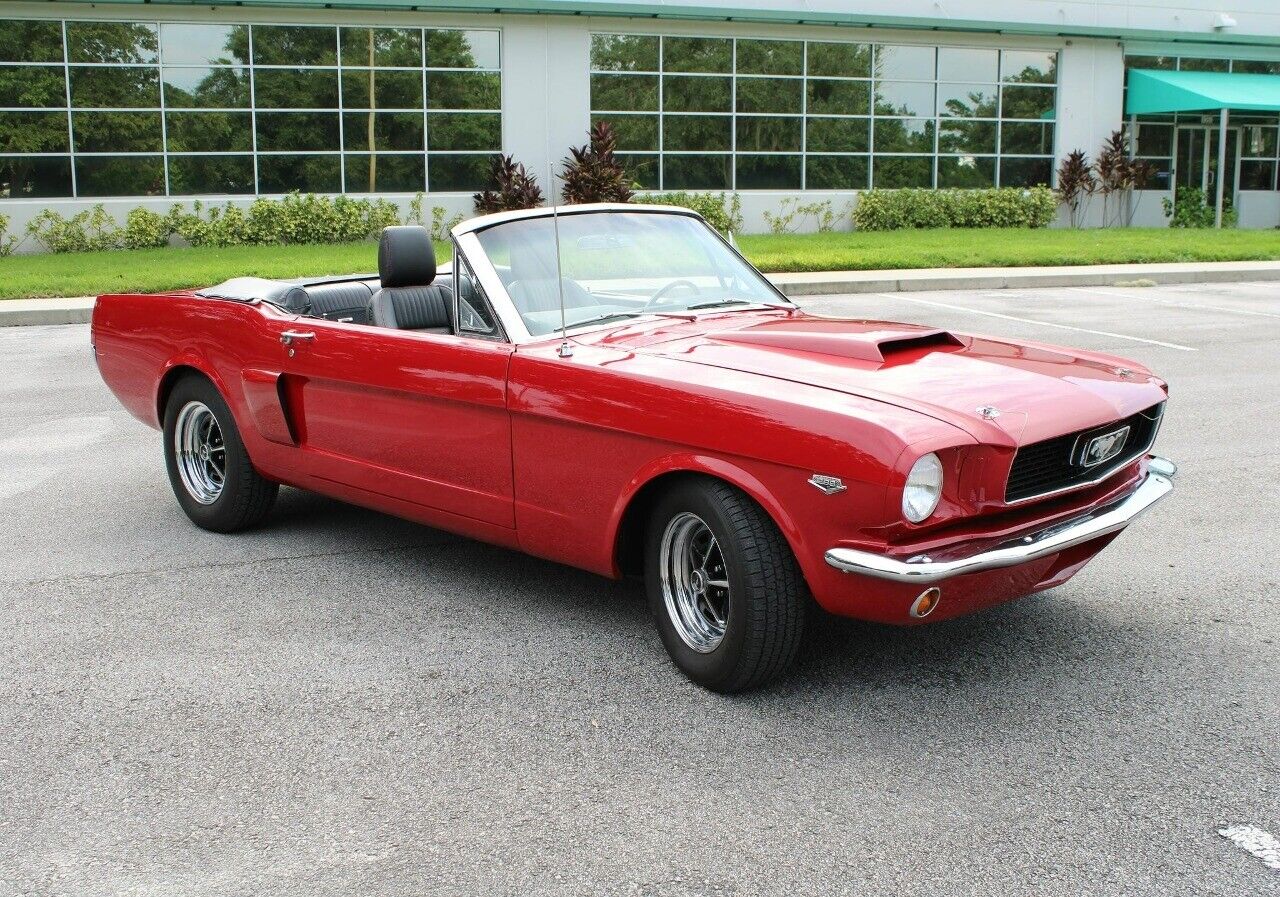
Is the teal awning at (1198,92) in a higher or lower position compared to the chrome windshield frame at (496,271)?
higher

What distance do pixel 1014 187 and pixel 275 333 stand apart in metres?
28.1

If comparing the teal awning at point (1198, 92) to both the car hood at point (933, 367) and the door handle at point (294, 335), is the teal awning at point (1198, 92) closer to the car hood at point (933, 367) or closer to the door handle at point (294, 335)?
the car hood at point (933, 367)

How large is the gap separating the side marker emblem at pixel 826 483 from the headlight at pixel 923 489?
0.60 feet

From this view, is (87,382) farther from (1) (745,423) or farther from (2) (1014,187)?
(2) (1014,187)

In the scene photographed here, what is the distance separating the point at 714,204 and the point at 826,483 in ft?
80.6

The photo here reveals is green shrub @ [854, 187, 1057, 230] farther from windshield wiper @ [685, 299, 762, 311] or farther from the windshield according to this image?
windshield wiper @ [685, 299, 762, 311]

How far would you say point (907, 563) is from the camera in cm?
367

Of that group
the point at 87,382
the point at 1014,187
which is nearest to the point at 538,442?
the point at 87,382

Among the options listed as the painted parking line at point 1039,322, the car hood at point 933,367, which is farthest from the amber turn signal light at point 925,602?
the painted parking line at point 1039,322

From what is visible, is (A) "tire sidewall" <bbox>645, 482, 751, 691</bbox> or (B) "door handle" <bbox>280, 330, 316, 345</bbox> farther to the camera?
(B) "door handle" <bbox>280, 330, 316, 345</bbox>

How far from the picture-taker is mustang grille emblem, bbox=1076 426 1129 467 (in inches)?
163

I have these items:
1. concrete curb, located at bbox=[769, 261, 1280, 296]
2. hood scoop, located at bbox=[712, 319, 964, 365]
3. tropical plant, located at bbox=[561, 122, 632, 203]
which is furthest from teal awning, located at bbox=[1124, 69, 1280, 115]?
hood scoop, located at bbox=[712, 319, 964, 365]

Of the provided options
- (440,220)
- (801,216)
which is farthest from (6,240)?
(801,216)

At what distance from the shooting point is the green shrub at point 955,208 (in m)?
29.4
